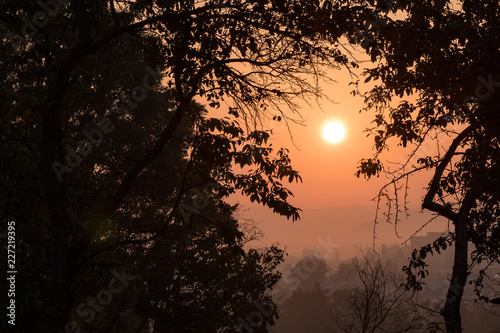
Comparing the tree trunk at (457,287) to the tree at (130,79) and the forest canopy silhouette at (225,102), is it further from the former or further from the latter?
the tree at (130,79)

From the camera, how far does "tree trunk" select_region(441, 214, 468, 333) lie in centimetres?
759

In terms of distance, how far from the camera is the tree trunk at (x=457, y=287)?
7587 millimetres

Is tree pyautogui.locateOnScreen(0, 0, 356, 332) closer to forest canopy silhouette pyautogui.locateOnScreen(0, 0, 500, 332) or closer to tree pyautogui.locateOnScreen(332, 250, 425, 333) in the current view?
forest canopy silhouette pyautogui.locateOnScreen(0, 0, 500, 332)

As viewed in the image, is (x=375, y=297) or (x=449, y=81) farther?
(x=375, y=297)

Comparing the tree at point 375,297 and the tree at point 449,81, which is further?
the tree at point 375,297

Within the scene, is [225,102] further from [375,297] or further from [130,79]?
[375,297]

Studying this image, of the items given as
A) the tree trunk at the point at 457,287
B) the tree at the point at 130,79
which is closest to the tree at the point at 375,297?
the tree trunk at the point at 457,287

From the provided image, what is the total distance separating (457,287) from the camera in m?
7.75

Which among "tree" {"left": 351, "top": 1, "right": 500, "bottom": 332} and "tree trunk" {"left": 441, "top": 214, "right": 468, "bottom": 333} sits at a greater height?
"tree" {"left": 351, "top": 1, "right": 500, "bottom": 332}

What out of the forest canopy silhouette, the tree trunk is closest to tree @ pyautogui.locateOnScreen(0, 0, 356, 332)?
the forest canopy silhouette

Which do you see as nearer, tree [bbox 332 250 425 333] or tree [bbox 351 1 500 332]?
tree [bbox 351 1 500 332]

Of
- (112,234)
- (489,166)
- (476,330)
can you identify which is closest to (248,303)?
(112,234)

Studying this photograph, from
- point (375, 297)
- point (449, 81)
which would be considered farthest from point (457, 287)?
point (375, 297)

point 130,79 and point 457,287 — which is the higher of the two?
point 130,79
